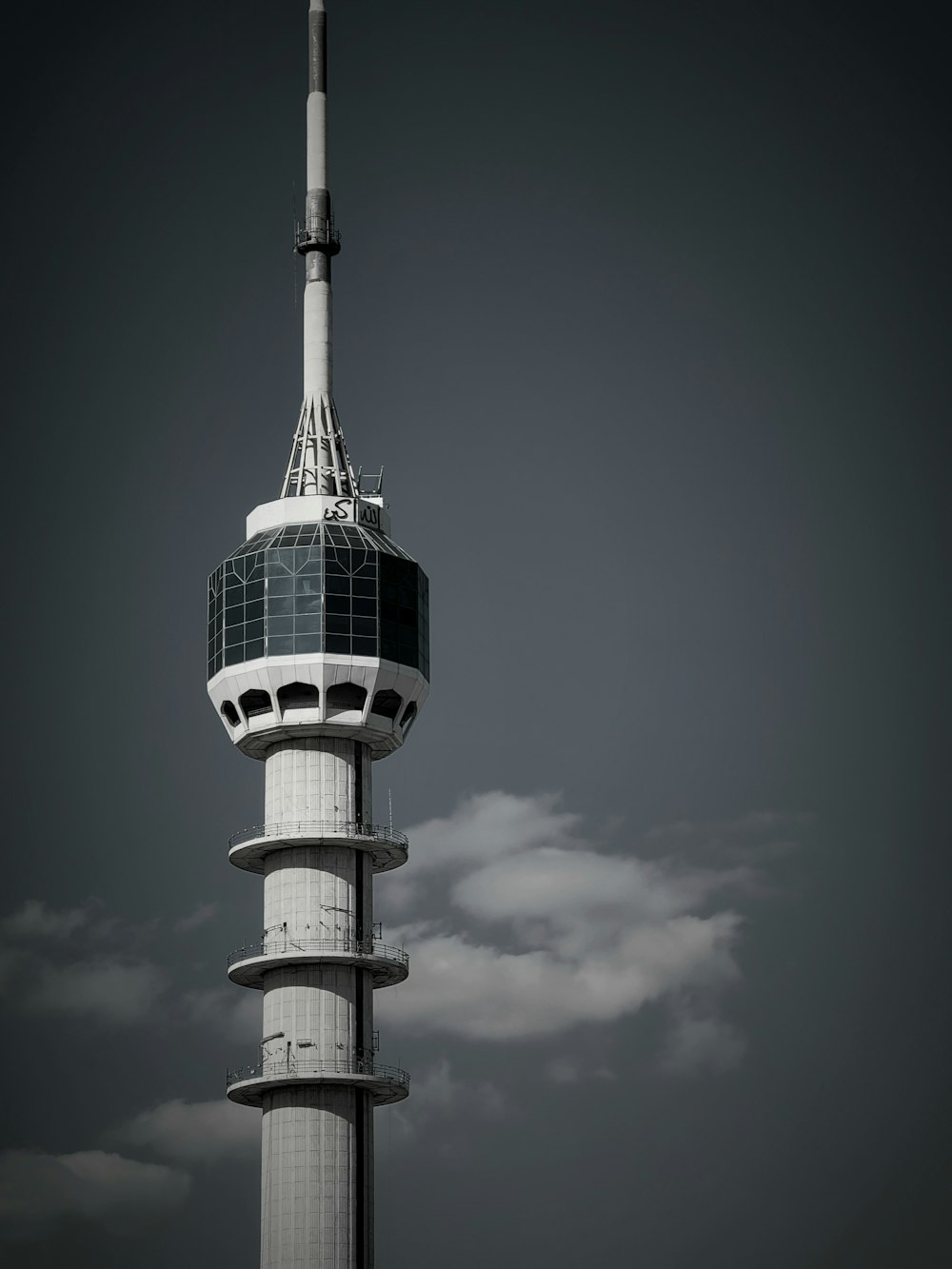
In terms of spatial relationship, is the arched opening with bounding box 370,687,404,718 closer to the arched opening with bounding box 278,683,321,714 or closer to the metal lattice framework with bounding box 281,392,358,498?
the arched opening with bounding box 278,683,321,714

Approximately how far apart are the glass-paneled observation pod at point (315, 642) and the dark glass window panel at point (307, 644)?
0.06 meters

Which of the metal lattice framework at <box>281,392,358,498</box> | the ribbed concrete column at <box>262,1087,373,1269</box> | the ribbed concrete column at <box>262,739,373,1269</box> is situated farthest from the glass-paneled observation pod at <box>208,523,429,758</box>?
the ribbed concrete column at <box>262,1087,373,1269</box>

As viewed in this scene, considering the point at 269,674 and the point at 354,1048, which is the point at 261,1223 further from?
the point at 269,674

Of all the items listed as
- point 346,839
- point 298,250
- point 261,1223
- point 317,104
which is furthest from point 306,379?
point 261,1223

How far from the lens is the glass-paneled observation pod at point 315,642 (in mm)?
141250

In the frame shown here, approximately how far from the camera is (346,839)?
138125mm

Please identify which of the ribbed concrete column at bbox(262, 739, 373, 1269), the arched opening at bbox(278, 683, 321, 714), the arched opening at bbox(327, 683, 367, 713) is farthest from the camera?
the arched opening at bbox(327, 683, 367, 713)

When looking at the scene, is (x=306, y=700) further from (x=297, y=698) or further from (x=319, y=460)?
(x=319, y=460)

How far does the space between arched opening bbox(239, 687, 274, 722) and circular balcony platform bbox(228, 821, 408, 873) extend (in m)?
7.76

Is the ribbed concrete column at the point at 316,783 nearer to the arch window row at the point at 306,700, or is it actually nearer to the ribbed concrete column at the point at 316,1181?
the arch window row at the point at 306,700

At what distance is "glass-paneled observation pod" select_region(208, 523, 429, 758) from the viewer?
14125 centimetres

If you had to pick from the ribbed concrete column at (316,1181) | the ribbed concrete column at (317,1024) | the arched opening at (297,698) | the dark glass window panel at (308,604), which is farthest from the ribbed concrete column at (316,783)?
the ribbed concrete column at (316,1181)

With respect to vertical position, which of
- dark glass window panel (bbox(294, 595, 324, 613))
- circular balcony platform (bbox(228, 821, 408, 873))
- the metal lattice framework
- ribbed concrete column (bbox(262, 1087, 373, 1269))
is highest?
the metal lattice framework

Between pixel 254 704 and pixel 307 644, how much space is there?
225 inches
